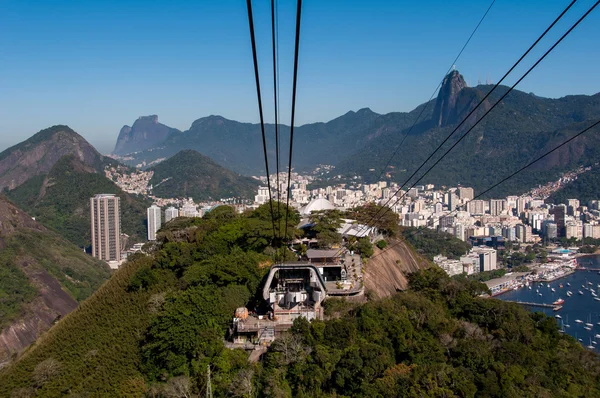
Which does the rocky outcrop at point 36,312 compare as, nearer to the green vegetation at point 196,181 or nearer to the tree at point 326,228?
the tree at point 326,228

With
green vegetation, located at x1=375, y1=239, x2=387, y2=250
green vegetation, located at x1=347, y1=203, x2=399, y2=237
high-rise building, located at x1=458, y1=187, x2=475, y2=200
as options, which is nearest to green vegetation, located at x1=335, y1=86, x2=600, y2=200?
high-rise building, located at x1=458, y1=187, x2=475, y2=200

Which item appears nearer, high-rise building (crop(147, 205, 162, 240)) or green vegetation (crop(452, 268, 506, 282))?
green vegetation (crop(452, 268, 506, 282))

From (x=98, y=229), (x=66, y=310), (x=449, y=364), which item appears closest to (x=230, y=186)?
(x=98, y=229)

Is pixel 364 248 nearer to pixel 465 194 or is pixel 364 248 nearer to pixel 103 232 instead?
pixel 103 232

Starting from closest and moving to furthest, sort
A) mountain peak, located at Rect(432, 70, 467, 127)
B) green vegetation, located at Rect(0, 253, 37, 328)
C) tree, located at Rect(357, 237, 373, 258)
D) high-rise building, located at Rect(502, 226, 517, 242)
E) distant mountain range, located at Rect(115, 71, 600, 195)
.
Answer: tree, located at Rect(357, 237, 373, 258) → green vegetation, located at Rect(0, 253, 37, 328) → high-rise building, located at Rect(502, 226, 517, 242) → distant mountain range, located at Rect(115, 71, 600, 195) → mountain peak, located at Rect(432, 70, 467, 127)

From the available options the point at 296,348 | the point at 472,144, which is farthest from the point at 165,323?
the point at 472,144

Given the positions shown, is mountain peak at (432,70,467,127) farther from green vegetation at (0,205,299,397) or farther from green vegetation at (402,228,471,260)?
green vegetation at (0,205,299,397)

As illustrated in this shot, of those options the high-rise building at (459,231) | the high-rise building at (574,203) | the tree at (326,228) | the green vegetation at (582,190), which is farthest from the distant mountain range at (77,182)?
the tree at (326,228)
